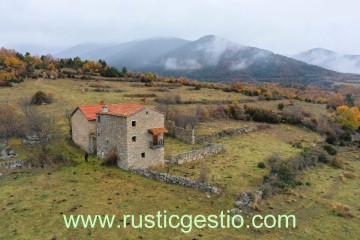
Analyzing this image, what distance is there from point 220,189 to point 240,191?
182 centimetres

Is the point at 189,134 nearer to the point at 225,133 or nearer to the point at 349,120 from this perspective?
the point at 225,133

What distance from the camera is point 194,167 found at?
3441 centimetres

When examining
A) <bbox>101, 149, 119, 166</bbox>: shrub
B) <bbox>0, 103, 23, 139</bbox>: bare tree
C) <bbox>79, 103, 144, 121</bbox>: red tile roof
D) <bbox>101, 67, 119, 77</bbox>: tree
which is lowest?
<bbox>101, 149, 119, 166</bbox>: shrub

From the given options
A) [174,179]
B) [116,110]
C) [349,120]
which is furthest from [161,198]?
[349,120]

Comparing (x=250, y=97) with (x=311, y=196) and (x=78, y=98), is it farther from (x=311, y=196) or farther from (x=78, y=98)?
(x=311, y=196)

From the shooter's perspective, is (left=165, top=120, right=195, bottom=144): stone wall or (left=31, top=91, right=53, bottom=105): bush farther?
(left=31, top=91, right=53, bottom=105): bush

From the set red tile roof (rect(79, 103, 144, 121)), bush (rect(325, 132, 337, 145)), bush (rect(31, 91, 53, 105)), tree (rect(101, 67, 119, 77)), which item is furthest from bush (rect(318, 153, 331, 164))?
tree (rect(101, 67, 119, 77))

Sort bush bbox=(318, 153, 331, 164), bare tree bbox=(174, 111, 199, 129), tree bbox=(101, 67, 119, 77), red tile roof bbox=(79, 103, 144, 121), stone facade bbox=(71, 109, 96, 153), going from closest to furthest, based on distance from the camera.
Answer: red tile roof bbox=(79, 103, 144, 121) → stone facade bbox=(71, 109, 96, 153) → bush bbox=(318, 153, 331, 164) → bare tree bbox=(174, 111, 199, 129) → tree bbox=(101, 67, 119, 77)

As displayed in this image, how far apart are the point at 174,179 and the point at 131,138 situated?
632cm

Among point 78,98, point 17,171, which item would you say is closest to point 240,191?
point 17,171

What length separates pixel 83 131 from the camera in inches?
1494

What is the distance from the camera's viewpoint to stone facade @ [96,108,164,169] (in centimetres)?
3153

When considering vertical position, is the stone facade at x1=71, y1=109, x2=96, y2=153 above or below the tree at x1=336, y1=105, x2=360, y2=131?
above

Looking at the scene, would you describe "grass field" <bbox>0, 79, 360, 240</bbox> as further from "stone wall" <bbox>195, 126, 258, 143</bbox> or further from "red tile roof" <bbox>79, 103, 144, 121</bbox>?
"stone wall" <bbox>195, 126, 258, 143</bbox>
